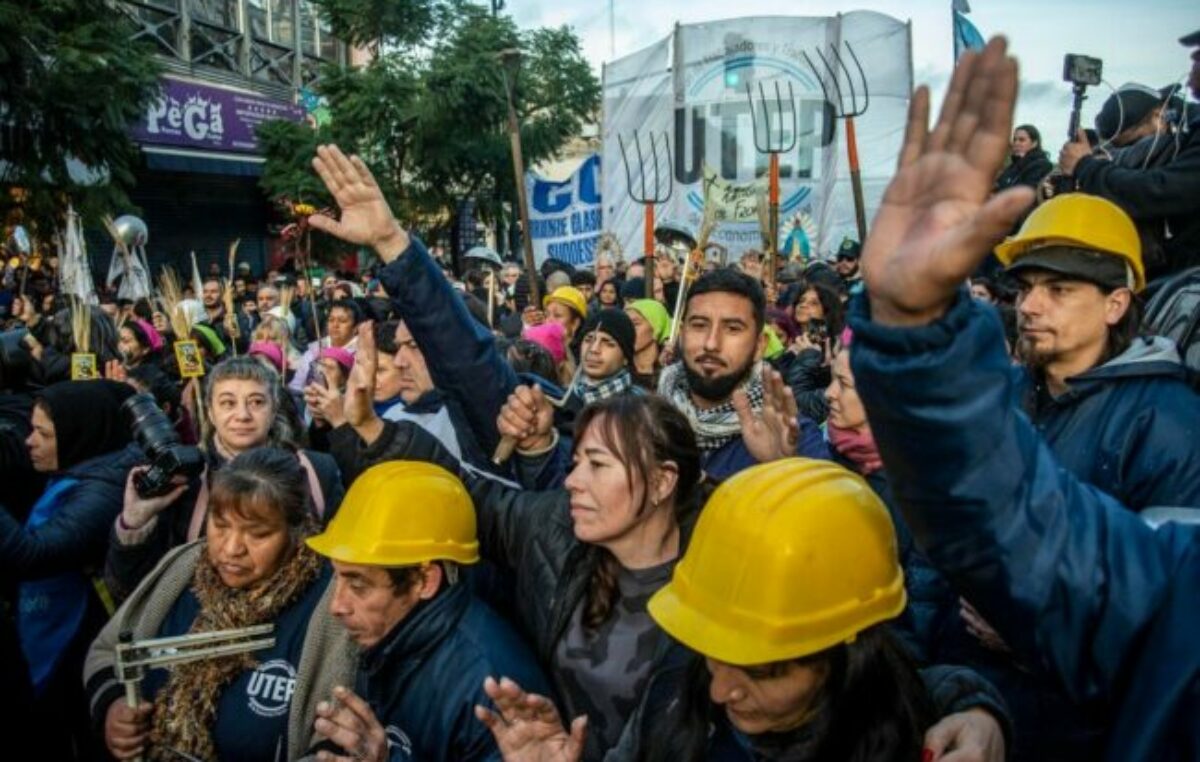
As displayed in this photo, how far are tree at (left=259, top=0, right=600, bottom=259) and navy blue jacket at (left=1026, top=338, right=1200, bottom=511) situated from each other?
17396 millimetres

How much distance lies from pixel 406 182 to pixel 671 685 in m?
19.9

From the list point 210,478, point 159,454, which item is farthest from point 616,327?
point 159,454

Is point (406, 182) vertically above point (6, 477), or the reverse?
point (406, 182)

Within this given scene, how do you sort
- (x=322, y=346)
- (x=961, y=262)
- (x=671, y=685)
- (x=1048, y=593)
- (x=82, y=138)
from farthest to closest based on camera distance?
1. (x=82, y=138)
2. (x=322, y=346)
3. (x=671, y=685)
4. (x=1048, y=593)
5. (x=961, y=262)

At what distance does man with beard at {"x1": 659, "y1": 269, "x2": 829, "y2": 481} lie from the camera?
3094 millimetres

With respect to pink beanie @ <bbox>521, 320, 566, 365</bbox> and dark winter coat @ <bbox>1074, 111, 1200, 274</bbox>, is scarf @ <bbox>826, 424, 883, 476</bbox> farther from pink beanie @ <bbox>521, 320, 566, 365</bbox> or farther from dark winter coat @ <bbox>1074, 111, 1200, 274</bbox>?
pink beanie @ <bbox>521, 320, 566, 365</bbox>

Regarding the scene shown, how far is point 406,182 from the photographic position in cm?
2062

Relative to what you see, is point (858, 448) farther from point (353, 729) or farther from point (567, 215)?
point (567, 215)

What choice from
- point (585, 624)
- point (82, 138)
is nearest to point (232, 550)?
point (585, 624)

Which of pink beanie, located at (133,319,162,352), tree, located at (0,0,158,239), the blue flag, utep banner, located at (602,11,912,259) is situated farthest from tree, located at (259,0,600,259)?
pink beanie, located at (133,319,162,352)

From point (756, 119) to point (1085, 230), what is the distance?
13.0 meters

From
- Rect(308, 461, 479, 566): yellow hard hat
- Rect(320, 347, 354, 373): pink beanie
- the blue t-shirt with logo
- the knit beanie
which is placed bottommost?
the blue t-shirt with logo

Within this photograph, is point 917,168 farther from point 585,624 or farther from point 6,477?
point 6,477

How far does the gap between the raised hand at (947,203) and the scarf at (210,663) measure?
205 centimetres
